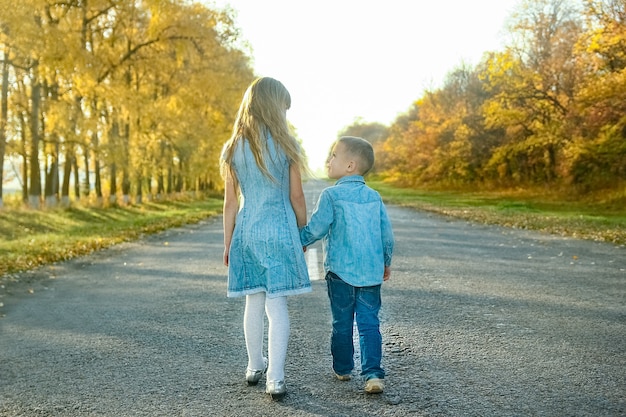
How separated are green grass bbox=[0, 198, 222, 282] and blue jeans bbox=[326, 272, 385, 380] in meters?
6.56

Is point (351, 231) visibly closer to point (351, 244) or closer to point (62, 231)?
point (351, 244)

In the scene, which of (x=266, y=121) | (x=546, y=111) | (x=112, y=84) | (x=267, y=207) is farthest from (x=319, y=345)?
(x=546, y=111)

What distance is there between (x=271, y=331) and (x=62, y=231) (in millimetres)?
13830

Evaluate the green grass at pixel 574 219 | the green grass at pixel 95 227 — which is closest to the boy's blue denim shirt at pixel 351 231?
the green grass at pixel 95 227

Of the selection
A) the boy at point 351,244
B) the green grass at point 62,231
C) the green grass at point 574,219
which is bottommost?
the green grass at point 62,231

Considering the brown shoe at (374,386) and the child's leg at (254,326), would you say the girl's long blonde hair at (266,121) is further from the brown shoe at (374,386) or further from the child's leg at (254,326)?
the brown shoe at (374,386)

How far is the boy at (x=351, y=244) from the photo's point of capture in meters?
3.82

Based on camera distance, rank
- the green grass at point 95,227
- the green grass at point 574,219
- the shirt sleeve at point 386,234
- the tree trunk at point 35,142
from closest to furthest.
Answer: the shirt sleeve at point 386,234 → the green grass at point 95,227 → the green grass at point 574,219 → the tree trunk at point 35,142

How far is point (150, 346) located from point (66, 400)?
1222 mm

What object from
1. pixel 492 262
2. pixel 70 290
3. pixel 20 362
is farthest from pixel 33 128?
pixel 20 362

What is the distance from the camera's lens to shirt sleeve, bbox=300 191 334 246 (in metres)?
3.82

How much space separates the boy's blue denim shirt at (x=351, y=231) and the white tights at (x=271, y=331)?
1.32 ft

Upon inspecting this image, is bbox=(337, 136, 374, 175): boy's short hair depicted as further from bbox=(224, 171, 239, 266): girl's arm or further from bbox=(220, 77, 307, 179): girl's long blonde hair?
bbox=(224, 171, 239, 266): girl's arm

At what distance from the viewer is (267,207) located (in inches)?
147
